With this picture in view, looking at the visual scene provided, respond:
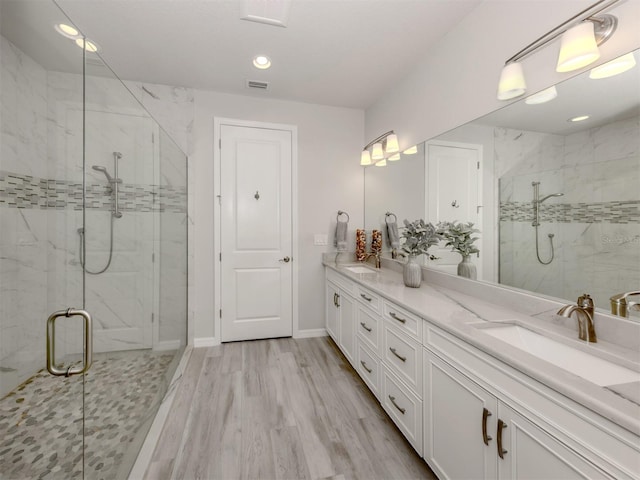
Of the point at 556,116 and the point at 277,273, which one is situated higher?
the point at 556,116

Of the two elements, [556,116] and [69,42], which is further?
[556,116]

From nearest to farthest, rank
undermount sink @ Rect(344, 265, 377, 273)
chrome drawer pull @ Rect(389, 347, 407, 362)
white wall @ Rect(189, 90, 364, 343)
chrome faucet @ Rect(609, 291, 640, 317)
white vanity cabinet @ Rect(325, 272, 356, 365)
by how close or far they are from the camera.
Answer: chrome faucet @ Rect(609, 291, 640, 317), chrome drawer pull @ Rect(389, 347, 407, 362), white vanity cabinet @ Rect(325, 272, 356, 365), undermount sink @ Rect(344, 265, 377, 273), white wall @ Rect(189, 90, 364, 343)

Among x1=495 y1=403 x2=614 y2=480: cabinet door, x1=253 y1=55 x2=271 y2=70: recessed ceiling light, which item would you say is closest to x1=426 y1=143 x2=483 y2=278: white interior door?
x1=495 y1=403 x2=614 y2=480: cabinet door

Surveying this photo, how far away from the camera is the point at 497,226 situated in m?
1.78

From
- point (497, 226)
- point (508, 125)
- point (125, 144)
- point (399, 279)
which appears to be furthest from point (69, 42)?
point (399, 279)

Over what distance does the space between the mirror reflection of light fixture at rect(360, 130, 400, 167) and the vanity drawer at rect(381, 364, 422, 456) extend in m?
1.93

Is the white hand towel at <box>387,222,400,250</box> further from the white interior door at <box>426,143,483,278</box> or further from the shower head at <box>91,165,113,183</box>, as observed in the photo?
the shower head at <box>91,165,113,183</box>

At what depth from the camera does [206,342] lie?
315 centimetres

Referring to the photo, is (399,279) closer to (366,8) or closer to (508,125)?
(508,125)

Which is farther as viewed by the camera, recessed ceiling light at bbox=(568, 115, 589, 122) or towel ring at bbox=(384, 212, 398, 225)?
towel ring at bbox=(384, 212, 398, 225)

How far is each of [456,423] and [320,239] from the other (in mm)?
2395

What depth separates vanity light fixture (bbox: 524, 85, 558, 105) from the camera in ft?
4.72

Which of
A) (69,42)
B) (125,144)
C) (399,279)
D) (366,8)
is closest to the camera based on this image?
(69,42)

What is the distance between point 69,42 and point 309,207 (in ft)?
8.10
